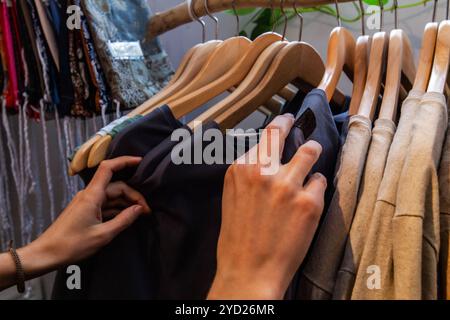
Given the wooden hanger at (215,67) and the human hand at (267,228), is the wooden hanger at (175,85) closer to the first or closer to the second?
the wooden hanger at (215,67)

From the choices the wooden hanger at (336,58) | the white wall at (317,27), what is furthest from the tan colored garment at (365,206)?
the white wall at (317,27)

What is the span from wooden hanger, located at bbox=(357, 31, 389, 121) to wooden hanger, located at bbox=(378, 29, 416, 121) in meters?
0.01

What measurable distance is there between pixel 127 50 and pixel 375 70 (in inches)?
24.1

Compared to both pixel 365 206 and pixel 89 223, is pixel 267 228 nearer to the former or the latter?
pixel 365 206

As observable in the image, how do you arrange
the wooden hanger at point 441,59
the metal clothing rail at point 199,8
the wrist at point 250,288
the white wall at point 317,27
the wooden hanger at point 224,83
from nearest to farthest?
the wrist at point 250,288
the wooden hanger at point 441,59
the wooden hanger at point 224,83
the metal clothing rail at point 199,8
the white wall at point 317,27

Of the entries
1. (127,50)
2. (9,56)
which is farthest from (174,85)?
(9,56)

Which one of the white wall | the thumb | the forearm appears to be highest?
the white wall

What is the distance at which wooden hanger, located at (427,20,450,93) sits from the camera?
484 millimetres

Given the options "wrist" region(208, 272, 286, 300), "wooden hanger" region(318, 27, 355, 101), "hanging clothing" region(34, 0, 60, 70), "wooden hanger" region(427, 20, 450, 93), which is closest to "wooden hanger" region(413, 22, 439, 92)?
"wooden hanger" region(427, 20, 450, 93)

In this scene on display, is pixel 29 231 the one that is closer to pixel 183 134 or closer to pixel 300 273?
pixel 183 134

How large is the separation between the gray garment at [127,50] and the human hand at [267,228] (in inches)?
24.3

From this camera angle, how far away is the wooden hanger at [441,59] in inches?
19.0

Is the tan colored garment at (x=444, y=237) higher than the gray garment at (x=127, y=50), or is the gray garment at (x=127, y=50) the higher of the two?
the gray garment at (x=127, y=50)

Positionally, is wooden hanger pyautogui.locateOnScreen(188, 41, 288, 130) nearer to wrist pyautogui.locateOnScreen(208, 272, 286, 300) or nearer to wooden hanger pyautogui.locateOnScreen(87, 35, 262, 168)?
wooden hanger pyautogui.locateOnScreen(87, 35, 262, 168)
